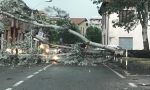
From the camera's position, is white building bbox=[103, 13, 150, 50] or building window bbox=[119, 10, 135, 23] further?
white building bbox=[103, 13, 150, 50]

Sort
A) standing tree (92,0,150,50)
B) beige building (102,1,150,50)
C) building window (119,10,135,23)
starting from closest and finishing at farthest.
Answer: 1. standing tree (92,0,150,50)
2. building window (119,10,135,23)
3. beige building (102,1,150,50)

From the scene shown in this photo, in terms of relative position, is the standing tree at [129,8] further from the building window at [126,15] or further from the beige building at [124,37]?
the beige building at [124,37]

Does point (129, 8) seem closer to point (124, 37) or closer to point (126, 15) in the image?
point (126, 15)

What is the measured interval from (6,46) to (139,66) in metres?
13.7

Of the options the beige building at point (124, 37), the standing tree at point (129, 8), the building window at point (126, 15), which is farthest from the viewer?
the beige building at point (124, 37)

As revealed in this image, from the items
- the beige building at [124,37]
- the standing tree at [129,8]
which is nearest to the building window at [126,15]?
the standing tree at [129,8]

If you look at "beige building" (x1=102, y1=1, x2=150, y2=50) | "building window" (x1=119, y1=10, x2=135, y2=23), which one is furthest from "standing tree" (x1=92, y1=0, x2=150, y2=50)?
"beige building" (x1=102, y1=1, x2=150, y2=50)

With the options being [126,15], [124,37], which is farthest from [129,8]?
[124,37]

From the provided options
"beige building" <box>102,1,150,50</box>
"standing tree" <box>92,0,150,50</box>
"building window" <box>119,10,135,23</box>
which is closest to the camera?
"standing tree" <box>92,0,150,50</box>

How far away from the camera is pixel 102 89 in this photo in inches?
672

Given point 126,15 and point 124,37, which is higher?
point 126,15

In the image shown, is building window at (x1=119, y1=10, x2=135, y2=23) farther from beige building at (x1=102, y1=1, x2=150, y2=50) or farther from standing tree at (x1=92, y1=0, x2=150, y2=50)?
beige building at (x1=102, y1=1, x2=150, y2=50)

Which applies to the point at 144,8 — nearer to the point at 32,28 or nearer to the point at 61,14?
the point at 61,14

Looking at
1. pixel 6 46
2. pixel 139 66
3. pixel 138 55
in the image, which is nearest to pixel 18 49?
pixel 6 46
